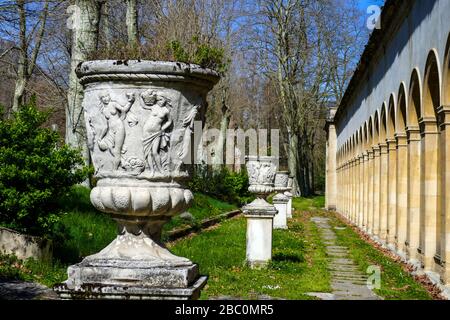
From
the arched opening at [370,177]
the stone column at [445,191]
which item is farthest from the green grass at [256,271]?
the arched opening at [370,177]

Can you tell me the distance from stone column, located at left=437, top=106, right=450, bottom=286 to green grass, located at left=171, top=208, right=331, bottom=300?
1808 mm

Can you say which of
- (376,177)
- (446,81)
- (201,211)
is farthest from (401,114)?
(201,211)

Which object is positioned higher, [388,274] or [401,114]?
[401,114]

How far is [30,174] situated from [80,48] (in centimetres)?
525

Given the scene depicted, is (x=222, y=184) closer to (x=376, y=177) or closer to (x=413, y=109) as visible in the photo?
(x=376, y=177)

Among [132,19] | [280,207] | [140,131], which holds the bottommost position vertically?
[280,207]

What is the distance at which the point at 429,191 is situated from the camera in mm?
12203

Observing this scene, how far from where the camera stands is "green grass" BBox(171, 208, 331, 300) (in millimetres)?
9508

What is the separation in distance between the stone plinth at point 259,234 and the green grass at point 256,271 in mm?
188

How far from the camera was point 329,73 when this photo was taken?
4725cm

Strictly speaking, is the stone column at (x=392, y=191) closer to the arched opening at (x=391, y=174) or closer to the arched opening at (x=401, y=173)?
the arched opening at (x=391, y=174)

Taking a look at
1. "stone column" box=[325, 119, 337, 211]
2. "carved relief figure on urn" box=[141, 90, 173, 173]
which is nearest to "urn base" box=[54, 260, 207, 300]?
"carved relief figure on urn" box=[141, 90, 173, 173]

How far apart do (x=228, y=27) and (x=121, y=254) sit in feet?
95.1

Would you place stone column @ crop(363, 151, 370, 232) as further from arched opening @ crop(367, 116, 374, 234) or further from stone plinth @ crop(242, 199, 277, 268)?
stone plinth @ crop(242, 199, 277, 268)
